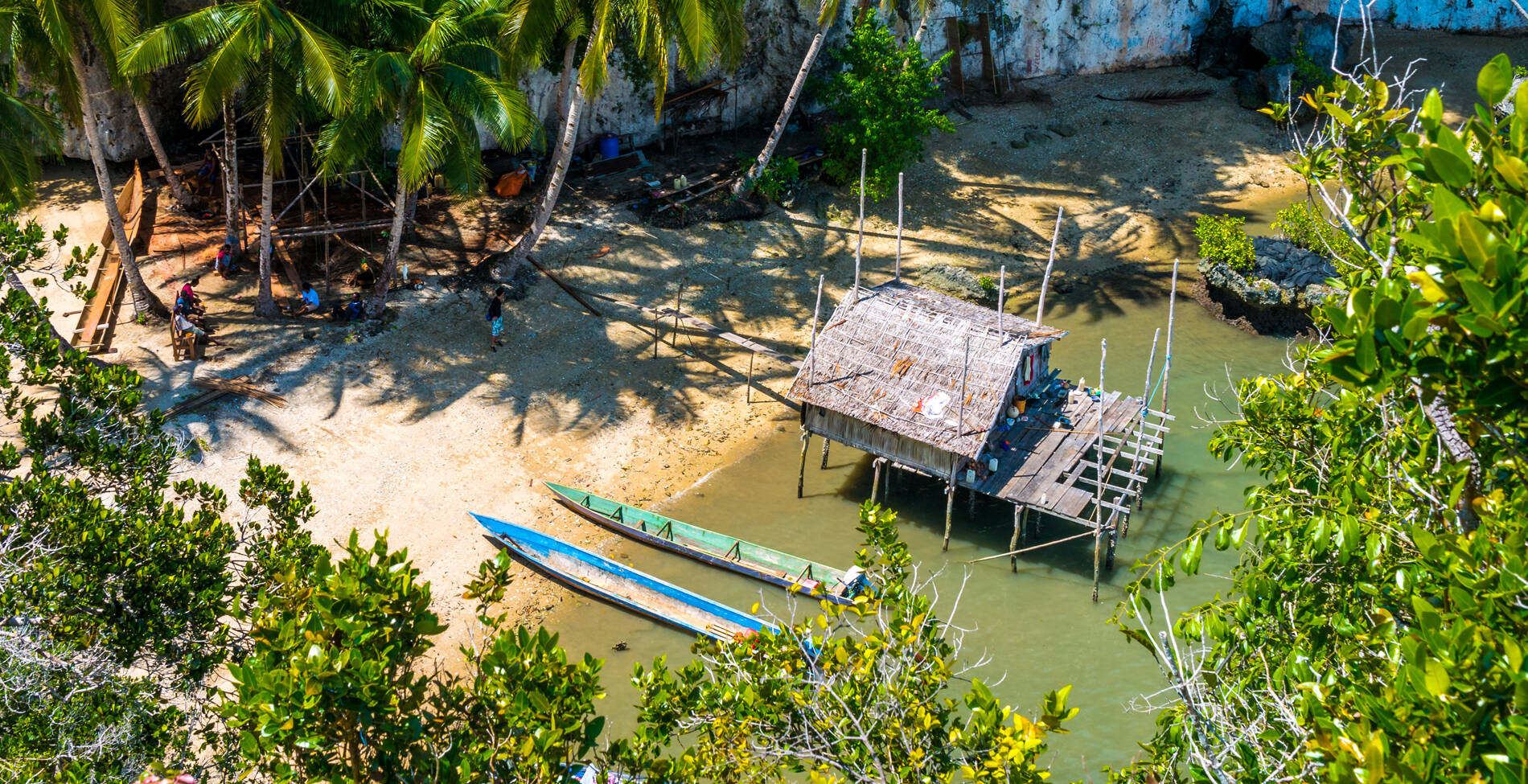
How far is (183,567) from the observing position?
11453 mm

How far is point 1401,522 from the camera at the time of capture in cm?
842

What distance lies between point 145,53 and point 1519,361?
20.2m

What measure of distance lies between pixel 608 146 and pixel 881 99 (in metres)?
7.49

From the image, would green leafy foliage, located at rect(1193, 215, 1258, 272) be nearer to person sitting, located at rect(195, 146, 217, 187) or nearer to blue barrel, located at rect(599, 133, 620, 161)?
blue barrel, located at rect(599, 133, 620, 161)

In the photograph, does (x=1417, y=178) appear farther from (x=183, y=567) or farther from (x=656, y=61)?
(x=656, y=61)

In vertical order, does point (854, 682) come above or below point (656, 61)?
below

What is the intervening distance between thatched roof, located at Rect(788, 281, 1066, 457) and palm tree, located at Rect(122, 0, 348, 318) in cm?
933

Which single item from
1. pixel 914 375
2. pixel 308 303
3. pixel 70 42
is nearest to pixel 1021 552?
pixel 914 375

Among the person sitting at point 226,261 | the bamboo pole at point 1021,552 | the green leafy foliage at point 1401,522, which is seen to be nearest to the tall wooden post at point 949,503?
the bamboo pole at point 1021,552

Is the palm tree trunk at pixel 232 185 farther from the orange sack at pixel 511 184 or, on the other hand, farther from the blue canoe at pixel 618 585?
the blue canoe at pixel 618 585

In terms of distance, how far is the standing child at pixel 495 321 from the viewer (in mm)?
23797

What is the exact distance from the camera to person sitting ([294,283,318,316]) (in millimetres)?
24312

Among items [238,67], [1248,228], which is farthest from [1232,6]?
[238,67]

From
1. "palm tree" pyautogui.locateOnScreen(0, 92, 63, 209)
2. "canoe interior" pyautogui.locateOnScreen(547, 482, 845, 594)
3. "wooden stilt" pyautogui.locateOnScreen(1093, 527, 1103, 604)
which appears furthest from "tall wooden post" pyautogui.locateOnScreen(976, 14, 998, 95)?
"palm tree" pyautogui.locateOnScreen(0, 92, 63, 209)
